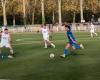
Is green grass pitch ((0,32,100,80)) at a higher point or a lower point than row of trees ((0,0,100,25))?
lower

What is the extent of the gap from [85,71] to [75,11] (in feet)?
309

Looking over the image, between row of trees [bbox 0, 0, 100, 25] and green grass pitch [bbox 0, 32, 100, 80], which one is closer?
green grass pitch [bbox 0, 32, 100, 80]

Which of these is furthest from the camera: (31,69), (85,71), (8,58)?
(8,58)

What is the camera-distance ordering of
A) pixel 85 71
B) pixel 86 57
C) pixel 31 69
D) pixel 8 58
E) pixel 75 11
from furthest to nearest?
1. pixel 75 11
2. pixel 8 58
3. pixel 86 57
4. pixel 31 69
5. pixel 85 71

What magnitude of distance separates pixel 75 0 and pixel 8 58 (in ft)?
288

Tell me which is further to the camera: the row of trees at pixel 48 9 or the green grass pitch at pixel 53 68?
the row of trees at pixel 48 9

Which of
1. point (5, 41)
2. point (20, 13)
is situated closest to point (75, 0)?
point (20, 13)

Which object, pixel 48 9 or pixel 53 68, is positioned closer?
pixel 53 68

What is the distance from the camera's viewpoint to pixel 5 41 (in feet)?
101

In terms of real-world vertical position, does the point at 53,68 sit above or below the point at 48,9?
below

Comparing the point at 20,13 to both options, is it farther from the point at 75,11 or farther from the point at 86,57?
the point at 86,57

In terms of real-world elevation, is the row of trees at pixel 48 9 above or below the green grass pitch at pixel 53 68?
above

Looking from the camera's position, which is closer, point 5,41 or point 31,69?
point 31,69

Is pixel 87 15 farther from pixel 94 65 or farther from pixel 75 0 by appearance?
pixel 94 65
